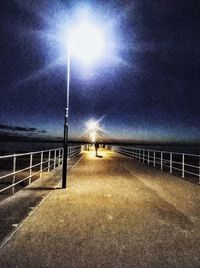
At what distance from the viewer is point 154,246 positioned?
5.21 metres

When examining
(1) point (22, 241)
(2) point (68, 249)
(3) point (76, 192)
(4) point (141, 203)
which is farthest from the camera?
(3) point (76, 192)

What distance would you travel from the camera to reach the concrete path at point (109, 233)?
15.0ft

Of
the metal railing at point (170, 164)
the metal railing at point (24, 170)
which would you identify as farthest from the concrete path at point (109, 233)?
the metal railing at point (170, 164)

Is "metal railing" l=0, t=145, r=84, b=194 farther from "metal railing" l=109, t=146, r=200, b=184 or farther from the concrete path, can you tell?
"metal railing" l=109, t=146, r=200, b=184

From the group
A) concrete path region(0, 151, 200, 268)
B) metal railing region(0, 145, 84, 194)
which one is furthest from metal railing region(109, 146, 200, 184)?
metal railing region(0, 145, 84, 194)

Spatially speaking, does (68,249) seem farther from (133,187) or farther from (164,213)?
(133,187)

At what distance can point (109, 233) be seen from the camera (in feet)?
19.4

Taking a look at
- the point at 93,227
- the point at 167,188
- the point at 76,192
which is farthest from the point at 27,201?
the point at 167,188

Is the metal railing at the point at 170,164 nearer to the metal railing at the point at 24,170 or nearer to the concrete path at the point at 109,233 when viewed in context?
the concrete path at the point at 109,233

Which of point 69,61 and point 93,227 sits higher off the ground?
point 69,61

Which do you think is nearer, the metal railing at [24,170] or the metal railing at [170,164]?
the metal railing at [24,170]

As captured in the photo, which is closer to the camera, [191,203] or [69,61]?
[191,203]

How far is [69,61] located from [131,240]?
9.26 m

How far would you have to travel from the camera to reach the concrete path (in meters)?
4.57
